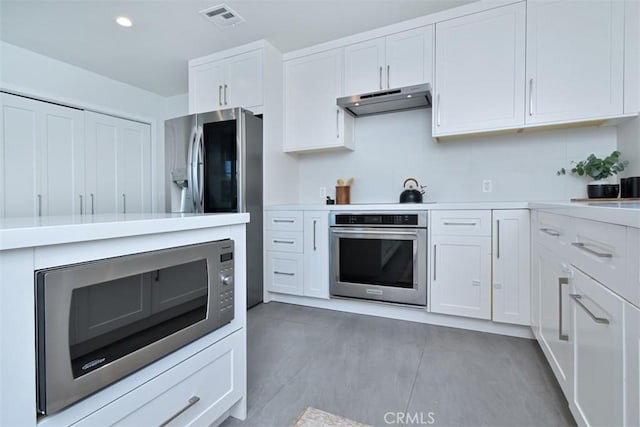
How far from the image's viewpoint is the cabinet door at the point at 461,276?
2098 mm

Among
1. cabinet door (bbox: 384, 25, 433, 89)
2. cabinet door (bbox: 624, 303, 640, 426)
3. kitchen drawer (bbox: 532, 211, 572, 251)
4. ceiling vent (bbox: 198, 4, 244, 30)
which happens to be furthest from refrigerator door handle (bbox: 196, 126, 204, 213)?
cabinet door (bbox: 624, 303, 640, 426)

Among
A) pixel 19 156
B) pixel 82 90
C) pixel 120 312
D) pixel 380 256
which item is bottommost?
pixel 380 256

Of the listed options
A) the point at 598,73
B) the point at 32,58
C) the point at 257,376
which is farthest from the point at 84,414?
the point at 32,58

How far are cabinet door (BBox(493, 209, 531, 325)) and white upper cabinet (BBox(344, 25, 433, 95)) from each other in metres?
1.28

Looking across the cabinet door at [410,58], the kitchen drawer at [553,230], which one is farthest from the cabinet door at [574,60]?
the kitchen drawer at [553,230]

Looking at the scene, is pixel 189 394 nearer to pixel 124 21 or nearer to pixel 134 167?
pixel 124 21

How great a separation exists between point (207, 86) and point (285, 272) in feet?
6.83

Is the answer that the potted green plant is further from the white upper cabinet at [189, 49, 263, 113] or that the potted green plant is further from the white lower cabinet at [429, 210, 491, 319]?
the white upper cabinet at [189, 49, 263, 113]

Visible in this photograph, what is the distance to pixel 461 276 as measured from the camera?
2164mm

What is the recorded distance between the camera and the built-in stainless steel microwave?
651 millimetres

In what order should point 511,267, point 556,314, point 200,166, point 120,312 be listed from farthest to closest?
1. point 200,166
2. point 511,267
3. point 556,314
4. point 120,312

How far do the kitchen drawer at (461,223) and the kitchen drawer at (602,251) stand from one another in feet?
3.10

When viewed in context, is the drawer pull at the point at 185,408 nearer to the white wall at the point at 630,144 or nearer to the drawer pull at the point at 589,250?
the drawer pull at the point at 589,250

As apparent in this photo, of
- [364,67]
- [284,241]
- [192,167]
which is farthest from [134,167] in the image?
[364,67]
